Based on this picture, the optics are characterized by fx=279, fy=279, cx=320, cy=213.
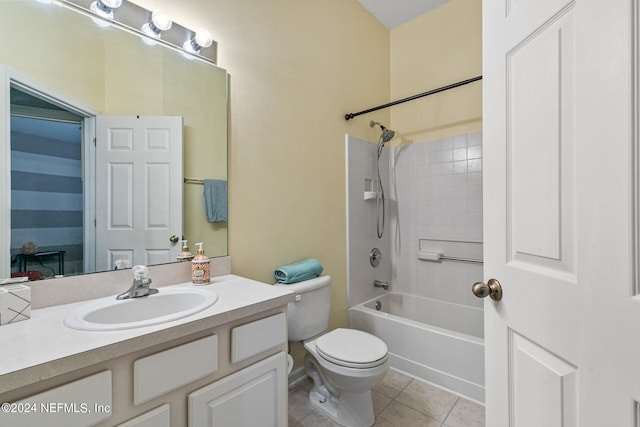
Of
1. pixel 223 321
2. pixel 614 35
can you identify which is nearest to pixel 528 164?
pixel 614 35

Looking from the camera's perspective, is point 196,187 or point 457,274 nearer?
point 196,187

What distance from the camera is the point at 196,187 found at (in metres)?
1.42

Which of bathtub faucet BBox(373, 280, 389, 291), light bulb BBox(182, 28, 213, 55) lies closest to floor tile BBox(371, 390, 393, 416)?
bathtub faucet BBox(373, 280, 389, 291)

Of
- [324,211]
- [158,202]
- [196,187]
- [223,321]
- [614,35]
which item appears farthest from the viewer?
[324,211]

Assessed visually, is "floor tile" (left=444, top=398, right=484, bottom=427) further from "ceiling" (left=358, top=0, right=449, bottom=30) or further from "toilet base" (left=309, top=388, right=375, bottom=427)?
"ceiling" (left=358, top=0, right=449, bottom=30)

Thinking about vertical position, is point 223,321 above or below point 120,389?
above

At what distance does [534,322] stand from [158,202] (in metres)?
1.45

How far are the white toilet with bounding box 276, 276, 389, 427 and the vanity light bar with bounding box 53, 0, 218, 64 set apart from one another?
133 cm

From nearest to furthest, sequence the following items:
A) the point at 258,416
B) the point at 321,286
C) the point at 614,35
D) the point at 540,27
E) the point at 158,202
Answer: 1. the point at 614,35
2. the point at 540,27
3. the point at 258,416
4. the point at 158,202
5. the point at 321,286

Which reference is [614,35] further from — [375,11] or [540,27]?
[375,11]

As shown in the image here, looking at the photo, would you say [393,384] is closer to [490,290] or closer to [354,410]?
[354,410]

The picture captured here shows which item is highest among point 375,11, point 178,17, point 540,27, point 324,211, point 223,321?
point 375,11

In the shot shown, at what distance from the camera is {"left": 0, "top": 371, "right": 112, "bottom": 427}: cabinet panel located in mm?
598

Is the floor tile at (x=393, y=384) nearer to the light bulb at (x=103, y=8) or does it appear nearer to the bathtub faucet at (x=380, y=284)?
the bathtub faucet at (x=380, y=284)
